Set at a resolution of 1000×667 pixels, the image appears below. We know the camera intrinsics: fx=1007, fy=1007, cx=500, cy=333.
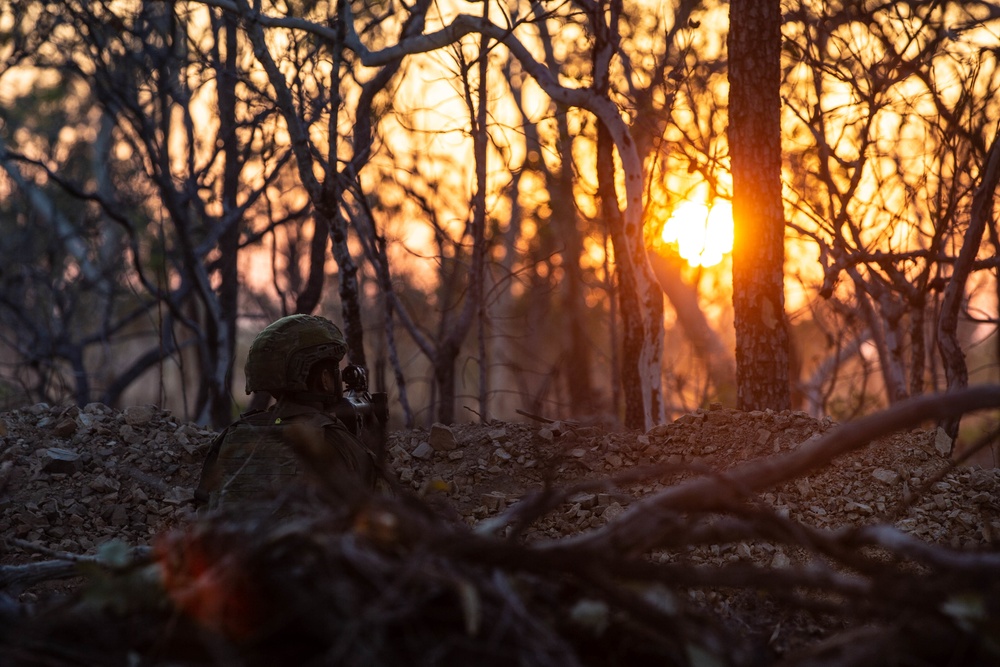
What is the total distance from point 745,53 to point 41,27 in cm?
1021

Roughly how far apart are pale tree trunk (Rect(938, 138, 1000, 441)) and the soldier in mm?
4140

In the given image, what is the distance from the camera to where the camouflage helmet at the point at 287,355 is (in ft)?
17.2

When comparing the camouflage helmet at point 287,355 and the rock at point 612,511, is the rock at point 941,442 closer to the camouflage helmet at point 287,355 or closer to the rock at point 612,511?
the rock at point 612,511

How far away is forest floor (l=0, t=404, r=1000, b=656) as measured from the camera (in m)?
5.66

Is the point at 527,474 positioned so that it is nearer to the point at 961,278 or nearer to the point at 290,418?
the point at 290,418

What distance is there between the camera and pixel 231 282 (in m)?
11.8

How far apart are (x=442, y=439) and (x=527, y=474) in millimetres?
644

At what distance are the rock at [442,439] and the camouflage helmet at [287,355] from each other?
61.3 inches

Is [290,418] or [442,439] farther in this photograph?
[442,439]

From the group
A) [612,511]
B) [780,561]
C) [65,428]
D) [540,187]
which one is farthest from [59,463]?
[540,187]

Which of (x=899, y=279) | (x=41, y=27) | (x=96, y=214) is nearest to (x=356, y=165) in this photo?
(x=899, y=279)

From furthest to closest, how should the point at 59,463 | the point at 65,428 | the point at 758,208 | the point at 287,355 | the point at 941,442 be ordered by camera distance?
the point at 758,208 → the point at 65,428 → the point at 59,463 → the point at 941,442 → the point at 287,355

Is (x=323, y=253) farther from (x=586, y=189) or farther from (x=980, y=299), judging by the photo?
(x=980, y=299)

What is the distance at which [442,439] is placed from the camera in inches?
266
